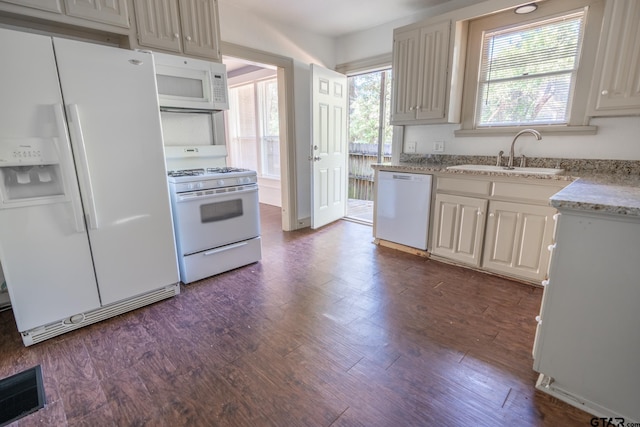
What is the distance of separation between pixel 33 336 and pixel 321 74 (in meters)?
3.58

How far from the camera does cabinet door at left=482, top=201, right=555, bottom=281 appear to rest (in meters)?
2.34

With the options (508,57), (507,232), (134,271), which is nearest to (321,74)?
(508,57)

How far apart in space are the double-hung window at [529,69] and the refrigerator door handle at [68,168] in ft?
10.9

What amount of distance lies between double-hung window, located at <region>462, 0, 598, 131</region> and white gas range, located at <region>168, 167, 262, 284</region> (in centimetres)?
242

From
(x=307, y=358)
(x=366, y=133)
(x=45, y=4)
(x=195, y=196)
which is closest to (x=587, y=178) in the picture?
(x=307, y=358)

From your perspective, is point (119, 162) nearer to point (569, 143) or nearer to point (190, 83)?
point (190, 83)

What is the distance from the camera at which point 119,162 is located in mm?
1970

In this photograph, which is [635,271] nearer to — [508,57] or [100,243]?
[508,57]

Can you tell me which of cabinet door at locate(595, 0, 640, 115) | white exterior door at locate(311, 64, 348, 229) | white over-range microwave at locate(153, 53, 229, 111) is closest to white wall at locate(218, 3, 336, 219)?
white exterior door at locate(311, 64, 348, 229)

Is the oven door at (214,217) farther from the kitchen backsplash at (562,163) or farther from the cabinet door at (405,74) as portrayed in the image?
the kitchen backsplash at (562,163)

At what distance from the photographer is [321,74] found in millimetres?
3715

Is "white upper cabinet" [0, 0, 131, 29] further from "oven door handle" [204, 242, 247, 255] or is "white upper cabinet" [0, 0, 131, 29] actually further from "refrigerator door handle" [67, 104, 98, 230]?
"oven door handle" [204, 242, 247, 255]

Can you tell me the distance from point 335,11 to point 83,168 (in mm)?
2929

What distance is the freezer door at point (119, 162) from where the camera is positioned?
5.86 feet
